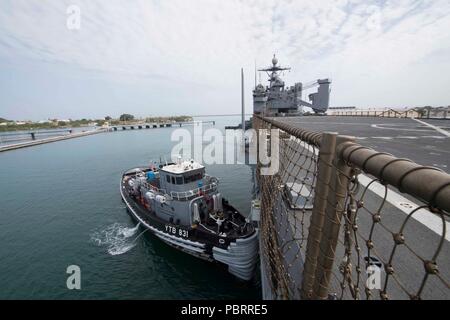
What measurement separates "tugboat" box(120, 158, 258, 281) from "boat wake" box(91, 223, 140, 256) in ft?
5.72

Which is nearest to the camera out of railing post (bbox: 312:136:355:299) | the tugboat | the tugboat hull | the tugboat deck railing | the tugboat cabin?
railing post (bbox: 312:136:355:299)

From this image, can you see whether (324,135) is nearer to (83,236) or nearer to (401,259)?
(401,259)

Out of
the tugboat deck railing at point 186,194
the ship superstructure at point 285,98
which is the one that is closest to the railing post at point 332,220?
the tugboat deck railing at point 186,194

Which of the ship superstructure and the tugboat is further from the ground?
the ship superstructure

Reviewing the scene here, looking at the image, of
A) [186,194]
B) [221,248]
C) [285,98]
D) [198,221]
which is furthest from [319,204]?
[285,98]

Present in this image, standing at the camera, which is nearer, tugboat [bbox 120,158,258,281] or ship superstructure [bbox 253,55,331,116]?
tugboat [bbox 120,158,258,281]

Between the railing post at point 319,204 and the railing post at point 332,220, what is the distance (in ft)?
0.16

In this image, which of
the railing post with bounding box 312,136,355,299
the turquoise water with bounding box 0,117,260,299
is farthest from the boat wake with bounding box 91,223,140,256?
the railing post with bounding box 312,136,355,299

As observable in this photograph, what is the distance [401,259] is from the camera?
3.84 meters

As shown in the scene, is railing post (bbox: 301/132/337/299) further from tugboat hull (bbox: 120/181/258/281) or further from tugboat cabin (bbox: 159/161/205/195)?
tugboat cabin (bbox: 159/161/205/195)

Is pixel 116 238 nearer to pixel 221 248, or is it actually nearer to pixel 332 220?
pixel 221 248

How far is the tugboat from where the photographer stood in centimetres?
1227
